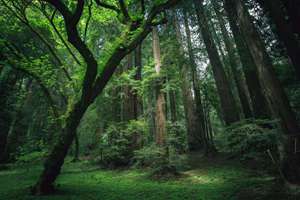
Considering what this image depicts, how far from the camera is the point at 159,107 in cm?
848

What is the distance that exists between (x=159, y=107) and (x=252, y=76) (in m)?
4.65

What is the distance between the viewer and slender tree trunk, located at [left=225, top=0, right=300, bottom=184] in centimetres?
477

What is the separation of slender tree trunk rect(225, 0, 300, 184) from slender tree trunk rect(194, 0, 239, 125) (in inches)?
165

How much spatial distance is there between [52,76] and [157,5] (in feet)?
18.6

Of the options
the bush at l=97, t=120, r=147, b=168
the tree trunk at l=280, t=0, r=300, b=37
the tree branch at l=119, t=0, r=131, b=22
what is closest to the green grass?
the bush at l=97, t=120, r=147, b=168

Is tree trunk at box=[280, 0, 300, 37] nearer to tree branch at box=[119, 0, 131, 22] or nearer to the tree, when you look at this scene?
the tree

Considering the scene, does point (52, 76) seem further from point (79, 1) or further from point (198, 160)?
point (198, 160)

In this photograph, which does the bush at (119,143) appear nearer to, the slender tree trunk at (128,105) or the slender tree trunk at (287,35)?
the slender tree trunk at (128,105)

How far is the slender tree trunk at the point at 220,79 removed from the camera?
33.2ft

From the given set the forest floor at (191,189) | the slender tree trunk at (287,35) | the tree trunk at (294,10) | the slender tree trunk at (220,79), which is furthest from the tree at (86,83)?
the slender tree trunk at (220,79)

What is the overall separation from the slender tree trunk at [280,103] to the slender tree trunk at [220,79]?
4179mm

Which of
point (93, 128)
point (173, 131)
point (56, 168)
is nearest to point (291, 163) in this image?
point (173, 131)

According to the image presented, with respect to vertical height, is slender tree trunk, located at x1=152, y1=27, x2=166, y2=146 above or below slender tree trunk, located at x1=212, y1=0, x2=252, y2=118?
below

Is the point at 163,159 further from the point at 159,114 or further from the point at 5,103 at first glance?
the point at 5,103
